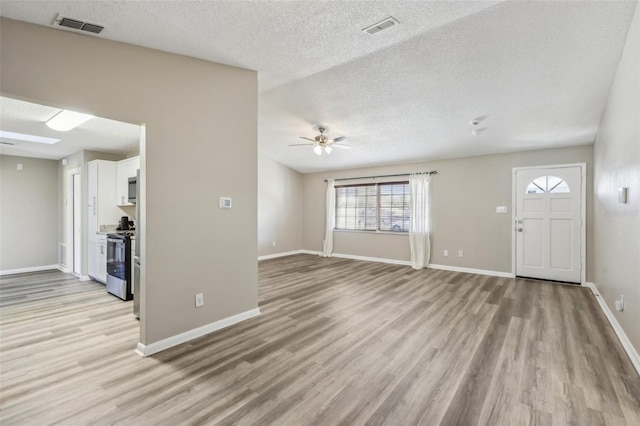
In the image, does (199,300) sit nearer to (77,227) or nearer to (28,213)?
(77,227)

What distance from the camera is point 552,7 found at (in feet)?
7.59

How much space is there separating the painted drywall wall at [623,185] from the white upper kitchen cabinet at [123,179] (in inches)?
248

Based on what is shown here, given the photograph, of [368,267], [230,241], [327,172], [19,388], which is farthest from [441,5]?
[327,172]

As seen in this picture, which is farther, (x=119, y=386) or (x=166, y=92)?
(x=166, y=92)

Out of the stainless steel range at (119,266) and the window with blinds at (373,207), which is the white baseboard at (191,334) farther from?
the window with blinds at (373,207)

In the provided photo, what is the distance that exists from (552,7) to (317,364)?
135 inches

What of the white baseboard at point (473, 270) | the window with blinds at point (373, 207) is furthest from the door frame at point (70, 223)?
the white baseboard at point (473, 270)

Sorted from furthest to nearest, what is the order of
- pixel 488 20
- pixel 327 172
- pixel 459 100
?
pixel 327 172 < pixel 459 100 < pixel 488 20

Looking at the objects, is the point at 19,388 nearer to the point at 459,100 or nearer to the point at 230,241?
the point at 230,241

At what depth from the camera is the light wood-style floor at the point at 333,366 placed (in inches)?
71.7

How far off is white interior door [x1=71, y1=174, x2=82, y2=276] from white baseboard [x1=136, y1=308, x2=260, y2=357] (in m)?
4.01

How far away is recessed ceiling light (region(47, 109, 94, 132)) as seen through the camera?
3523 millimetres

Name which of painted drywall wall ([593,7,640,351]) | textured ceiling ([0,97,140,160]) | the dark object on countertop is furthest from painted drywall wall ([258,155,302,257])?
painted drywall wall ([593,7,640,351])

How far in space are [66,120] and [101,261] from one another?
7.99 ft
